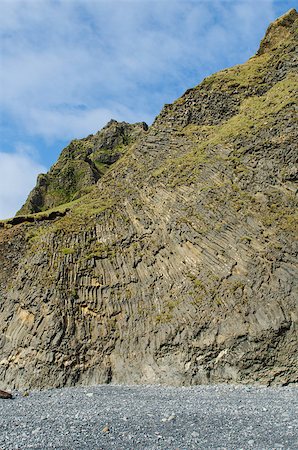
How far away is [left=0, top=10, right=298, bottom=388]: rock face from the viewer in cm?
2339

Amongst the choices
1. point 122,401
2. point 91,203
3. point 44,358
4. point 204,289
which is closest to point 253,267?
point 204,289

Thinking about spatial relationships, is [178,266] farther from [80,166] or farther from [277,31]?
[80,166]

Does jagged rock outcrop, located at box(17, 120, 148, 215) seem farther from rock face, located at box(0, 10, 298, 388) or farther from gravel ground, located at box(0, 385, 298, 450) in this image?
gravel ground, located at box(0, 385, 298, 450)

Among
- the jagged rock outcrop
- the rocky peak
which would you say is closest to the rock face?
the rocky peak

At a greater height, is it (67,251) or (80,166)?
(80,166)

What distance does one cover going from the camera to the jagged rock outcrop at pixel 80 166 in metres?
63.5

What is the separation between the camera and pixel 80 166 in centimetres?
6788

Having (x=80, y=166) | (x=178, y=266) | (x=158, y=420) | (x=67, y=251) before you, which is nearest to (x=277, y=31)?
(x=178, y=266)

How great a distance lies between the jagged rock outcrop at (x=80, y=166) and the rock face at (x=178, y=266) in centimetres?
2172

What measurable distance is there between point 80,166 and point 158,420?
184ft

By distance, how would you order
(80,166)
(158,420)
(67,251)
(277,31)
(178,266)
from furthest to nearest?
(80,166) < (277,31) < (67,251) < (178,266) < (158,420)

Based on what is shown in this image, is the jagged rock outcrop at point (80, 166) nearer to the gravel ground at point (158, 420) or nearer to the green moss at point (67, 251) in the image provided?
the green moss at point (67, 251)

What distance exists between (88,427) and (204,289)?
1281 centimetres

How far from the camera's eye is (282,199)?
2752 centimetres
